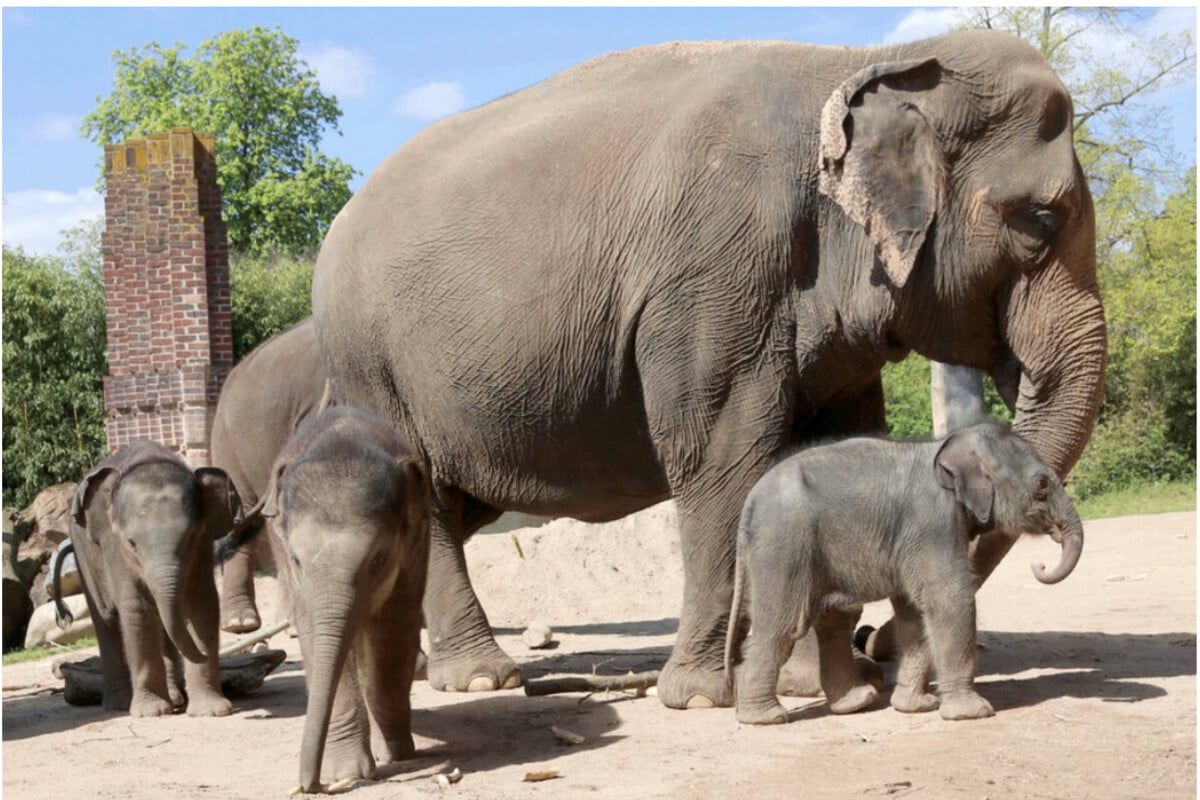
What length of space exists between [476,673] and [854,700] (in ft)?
7.08

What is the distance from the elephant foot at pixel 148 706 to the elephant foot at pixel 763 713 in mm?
2940

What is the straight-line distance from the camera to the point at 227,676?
25.5 feet

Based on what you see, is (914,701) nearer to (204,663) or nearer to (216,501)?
(204,663)

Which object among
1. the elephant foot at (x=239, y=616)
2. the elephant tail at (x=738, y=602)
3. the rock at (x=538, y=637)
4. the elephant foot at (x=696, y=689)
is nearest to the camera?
the elephant tail at (x=738, y=602)

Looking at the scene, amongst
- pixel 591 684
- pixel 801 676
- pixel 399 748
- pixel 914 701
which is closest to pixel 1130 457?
pixel 591 684

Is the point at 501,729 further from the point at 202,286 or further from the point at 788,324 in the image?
the point at 202,286

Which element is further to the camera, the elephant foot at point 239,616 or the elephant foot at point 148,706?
the elephant foot at point 239,616

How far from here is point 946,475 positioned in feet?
19.5

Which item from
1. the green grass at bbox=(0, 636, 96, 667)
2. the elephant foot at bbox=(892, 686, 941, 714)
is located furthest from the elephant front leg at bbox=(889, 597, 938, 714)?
the green grass at bbox=(0, 636, 96, 667)

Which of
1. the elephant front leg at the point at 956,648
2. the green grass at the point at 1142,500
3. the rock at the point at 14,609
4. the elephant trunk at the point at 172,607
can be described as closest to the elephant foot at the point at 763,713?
the elephant front leg at the point at 956,648

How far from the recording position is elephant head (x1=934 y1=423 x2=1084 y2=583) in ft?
19.4

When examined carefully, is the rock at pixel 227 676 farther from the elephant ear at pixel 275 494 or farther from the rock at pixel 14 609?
the rock at pixel 14 609

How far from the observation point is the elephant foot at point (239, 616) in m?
11.7

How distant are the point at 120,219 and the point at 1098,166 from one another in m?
17.2
